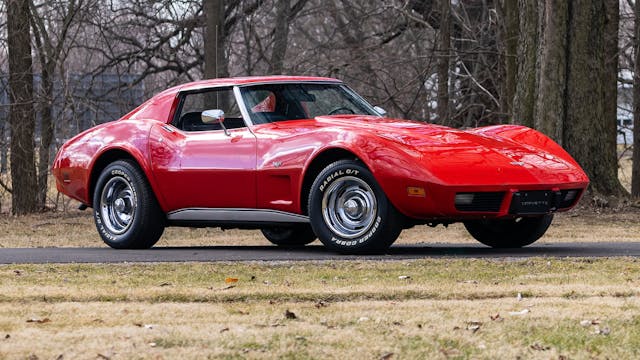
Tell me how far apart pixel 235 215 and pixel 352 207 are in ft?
4.40

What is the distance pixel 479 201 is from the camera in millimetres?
9680

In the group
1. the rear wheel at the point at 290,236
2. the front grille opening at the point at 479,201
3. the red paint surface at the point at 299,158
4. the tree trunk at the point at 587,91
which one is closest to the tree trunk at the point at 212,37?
the tree trunk at the point at 587,91

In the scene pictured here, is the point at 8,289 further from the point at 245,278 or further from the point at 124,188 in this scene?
the point at 124,188

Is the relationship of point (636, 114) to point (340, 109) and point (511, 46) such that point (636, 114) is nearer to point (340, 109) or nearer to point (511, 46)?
point (511, 46)

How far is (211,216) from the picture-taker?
11.0 metres

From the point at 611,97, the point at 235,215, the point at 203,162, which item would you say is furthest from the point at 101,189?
the point at 611,97

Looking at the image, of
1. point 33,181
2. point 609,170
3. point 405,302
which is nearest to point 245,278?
point 405,302

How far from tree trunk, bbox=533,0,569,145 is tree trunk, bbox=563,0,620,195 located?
0.11 m

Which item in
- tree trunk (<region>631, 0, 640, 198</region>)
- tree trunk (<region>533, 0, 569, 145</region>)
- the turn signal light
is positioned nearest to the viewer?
the turn signal light

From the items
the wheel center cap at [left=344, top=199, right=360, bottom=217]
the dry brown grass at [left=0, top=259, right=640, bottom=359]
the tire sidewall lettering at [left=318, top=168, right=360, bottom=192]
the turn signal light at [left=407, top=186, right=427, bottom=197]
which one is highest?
the tire sidewall lettering at [left=318, top=168, right=360, bottom=192]

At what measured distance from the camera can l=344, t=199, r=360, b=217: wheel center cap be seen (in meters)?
9.86

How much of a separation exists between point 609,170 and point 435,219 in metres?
8.29

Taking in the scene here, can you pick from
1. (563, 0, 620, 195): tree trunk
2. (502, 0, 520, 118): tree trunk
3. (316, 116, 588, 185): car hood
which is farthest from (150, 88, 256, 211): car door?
(502, 0, 520, 118): tree trunk

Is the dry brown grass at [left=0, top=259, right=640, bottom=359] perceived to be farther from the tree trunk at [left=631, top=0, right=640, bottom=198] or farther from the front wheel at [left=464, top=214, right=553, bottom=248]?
the tree trunk at [left=631, top=0, right=640, bottom=198]
